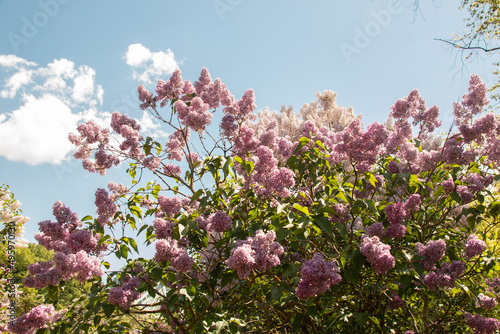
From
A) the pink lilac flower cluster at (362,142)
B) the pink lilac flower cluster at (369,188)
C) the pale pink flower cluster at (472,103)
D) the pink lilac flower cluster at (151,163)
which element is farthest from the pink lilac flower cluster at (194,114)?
the pale pink flower cluster at (472,103)

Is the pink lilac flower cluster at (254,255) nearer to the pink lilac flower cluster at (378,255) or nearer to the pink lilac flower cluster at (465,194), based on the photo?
the pink lilac flower cluster at (378,255)

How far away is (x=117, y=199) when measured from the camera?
3.54m

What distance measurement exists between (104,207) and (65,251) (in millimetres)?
523

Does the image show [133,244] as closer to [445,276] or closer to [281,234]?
[281,234]

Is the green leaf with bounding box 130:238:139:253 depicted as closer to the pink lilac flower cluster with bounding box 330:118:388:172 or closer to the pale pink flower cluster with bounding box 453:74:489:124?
the pink lilac flower cluster with bounding box 330:118:388:172

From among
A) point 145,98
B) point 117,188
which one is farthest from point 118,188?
point 145,98

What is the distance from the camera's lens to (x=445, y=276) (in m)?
2.38

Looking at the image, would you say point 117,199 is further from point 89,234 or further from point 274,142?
point 274,142

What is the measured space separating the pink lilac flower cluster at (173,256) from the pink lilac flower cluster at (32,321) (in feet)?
4.47

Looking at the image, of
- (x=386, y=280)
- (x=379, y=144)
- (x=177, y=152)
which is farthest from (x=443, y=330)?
(x=177, y=152)

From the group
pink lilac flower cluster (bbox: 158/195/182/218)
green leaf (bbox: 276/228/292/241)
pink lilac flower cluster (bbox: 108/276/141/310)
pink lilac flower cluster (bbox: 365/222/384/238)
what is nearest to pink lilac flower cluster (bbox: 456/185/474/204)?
→ pink lilac flower cluster (bbox: 365/222/384/238)

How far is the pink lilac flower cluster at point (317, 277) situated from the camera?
1969 millimetres

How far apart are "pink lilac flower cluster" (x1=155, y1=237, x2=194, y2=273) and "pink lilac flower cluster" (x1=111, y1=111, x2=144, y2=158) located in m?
1.92

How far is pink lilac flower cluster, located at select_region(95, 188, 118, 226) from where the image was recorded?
3035mm
